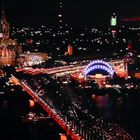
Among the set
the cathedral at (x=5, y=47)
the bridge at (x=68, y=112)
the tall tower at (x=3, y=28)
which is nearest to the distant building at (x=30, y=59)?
the cathedral at (x=5, y=47)

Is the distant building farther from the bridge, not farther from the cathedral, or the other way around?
the bridge

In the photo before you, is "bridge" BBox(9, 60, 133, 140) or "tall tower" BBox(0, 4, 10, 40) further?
"tall tower" BBox(0, 4, 10, 40)

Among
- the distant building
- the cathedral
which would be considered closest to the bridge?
the cathedral

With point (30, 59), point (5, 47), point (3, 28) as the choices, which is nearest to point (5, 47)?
point (5, 47)

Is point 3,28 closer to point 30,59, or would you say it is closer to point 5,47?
point 5,47

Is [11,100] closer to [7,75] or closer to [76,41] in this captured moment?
[7,75]

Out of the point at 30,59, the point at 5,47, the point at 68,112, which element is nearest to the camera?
the point at 68,112

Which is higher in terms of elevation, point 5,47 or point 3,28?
point 3,28

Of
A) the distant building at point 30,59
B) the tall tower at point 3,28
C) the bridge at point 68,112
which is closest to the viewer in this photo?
the bridge at point 68,112

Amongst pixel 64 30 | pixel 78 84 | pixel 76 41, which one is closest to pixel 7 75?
pixel 78 84

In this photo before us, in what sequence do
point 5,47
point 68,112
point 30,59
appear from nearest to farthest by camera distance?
point 68,112 < point 5,47 < point 30,59

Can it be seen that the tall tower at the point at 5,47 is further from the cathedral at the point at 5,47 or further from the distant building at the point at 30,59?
the distant building at the point at 30,59
